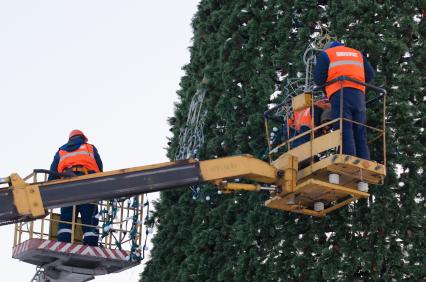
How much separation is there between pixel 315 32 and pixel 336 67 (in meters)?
2.27

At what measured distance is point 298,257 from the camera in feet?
49.5


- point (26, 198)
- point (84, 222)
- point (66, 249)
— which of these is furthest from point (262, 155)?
point (26, 198)

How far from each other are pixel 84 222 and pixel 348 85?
17.2 feet

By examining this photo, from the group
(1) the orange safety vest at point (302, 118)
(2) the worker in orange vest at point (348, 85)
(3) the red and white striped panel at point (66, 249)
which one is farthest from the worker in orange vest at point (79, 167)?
(2) the worker in orange vest at point (348, 85)

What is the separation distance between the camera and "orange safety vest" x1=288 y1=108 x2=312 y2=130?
14492 millimetres

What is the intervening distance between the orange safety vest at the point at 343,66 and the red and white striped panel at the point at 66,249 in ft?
15.2

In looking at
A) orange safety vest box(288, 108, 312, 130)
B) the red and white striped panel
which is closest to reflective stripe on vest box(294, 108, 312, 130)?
orange safety vest box(288, 108, 312, 130)

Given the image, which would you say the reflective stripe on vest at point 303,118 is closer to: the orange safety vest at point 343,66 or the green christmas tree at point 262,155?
the orange safety vest at point 343,66

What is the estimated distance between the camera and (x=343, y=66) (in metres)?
14.2

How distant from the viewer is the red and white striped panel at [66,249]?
16.3 meters

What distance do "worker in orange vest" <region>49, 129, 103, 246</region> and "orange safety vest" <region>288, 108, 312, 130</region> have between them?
396 centimetres

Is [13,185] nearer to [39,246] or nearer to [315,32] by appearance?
[39,246]

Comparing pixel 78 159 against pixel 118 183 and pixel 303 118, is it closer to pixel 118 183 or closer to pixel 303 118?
pixel 118 183

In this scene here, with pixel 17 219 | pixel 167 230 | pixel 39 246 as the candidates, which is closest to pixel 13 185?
pixel 17 219
